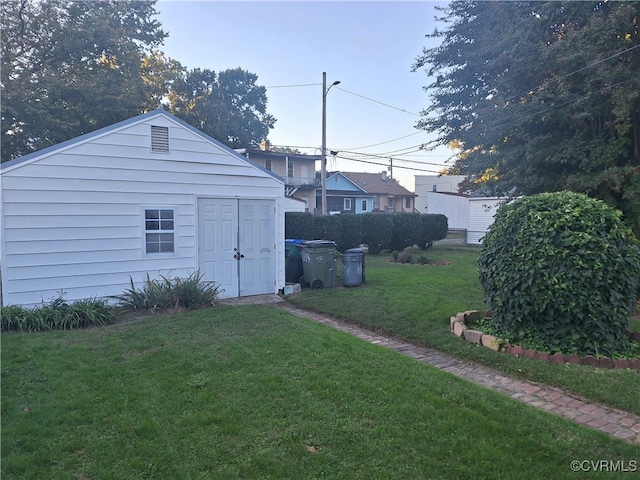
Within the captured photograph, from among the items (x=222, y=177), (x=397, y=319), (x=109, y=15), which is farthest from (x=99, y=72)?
(x=397, y=319)

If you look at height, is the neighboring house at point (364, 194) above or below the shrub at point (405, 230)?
above

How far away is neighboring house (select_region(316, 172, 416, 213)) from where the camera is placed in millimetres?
37906

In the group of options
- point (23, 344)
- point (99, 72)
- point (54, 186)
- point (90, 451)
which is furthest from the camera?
point (99, 72)

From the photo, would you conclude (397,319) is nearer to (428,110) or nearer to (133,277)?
(133,277)

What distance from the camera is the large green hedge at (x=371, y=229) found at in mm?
15453

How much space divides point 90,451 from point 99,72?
20355mm

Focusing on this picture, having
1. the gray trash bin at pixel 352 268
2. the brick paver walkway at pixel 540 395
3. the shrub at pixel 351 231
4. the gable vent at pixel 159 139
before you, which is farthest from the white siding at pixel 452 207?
the brick paver walkway at pixel 540 395

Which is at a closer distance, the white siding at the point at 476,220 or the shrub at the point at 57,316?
the shrub at the point at 57,316

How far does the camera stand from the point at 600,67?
7.42 m

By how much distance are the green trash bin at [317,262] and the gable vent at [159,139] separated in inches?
152

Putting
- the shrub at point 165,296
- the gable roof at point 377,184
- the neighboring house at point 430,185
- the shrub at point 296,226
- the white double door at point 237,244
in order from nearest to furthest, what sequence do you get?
the shrub at point 165,296 < the white double door at point 237,244 < the shrub at point 296,226 < the gable roof at point 377,184 < the neighboring house at point 430,185

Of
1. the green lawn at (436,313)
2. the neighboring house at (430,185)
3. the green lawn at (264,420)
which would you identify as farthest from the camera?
the neighboring house at (430,185)

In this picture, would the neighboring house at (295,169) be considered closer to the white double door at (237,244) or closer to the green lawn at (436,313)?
the green lawn at (436,313)
